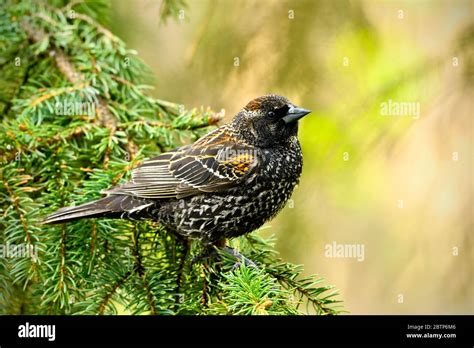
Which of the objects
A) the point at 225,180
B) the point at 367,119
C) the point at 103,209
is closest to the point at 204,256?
the point at 225,180

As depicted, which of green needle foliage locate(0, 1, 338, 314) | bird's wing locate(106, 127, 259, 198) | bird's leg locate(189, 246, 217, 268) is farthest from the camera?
bird's wing locate(106, 127, 259, 198)

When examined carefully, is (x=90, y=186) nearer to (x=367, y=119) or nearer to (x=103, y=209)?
(x=103, y=209)

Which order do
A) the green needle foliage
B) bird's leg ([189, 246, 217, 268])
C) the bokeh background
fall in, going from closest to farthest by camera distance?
the green needle foliage < bird's leg ([189, 246, 217, 268]) < the bokeh background

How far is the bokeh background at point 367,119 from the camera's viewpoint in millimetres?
3768

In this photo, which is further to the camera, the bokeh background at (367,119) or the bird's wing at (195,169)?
the bird's wing at (195,169)

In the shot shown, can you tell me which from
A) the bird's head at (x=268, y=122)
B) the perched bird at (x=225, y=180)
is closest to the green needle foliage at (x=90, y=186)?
the perched bird at (x=225, y=180)

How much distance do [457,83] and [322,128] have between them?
0.98 meters

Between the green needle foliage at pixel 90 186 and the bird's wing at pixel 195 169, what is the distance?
0.12 m

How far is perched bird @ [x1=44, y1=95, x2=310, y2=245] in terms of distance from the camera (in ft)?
12.6

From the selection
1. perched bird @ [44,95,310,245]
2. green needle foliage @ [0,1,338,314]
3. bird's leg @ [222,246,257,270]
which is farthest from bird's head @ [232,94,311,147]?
bird's leg @ [222,246,257,270]

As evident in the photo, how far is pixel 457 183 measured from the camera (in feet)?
13.3

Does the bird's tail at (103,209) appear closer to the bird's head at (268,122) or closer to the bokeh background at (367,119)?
the bird's head at (268,122)

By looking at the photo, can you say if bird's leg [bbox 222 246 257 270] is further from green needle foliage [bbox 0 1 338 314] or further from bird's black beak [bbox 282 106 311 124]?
bird's black beak [bbox 282 106 311 124]
